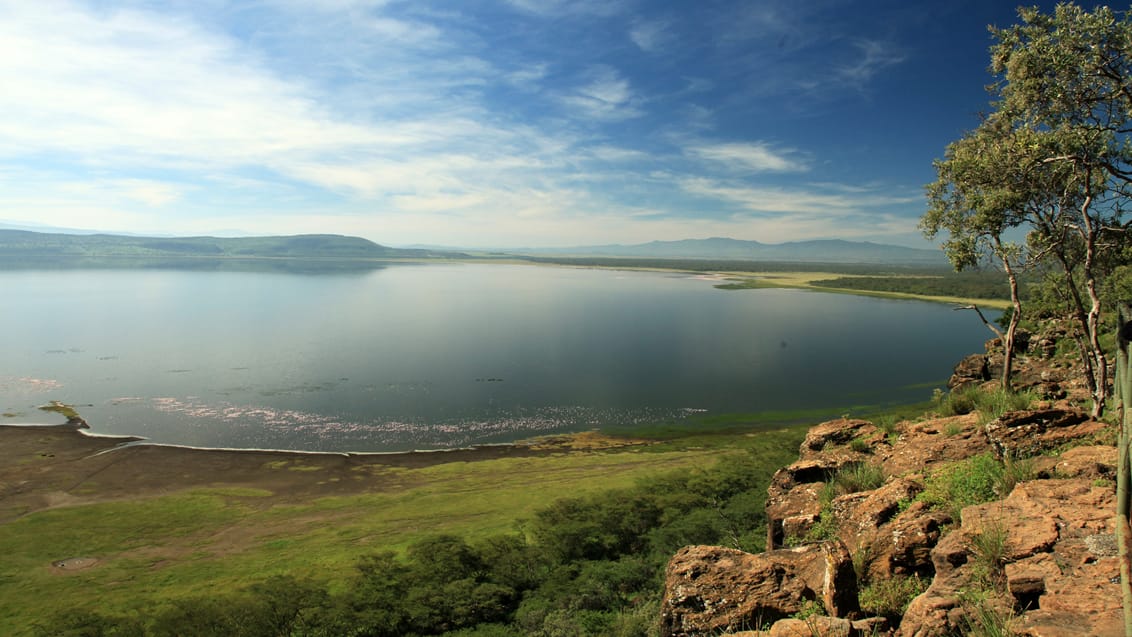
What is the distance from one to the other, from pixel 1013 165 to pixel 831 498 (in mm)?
10289

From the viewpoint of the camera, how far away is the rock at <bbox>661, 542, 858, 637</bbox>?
23.4ft

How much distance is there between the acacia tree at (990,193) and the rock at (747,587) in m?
11.2

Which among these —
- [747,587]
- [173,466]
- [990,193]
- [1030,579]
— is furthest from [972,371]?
[173,466]

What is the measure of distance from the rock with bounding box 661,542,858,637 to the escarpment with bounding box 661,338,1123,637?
0.07 feet

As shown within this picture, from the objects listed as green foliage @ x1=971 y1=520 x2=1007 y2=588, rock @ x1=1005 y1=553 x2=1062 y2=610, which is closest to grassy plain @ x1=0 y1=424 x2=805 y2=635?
green foliage @ x1=971 y1=520 x2=1007 y2=588

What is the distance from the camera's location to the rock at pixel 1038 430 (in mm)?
10094

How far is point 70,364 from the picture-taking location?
50594mm

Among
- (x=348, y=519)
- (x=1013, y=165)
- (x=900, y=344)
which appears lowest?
(x=348, y=519)

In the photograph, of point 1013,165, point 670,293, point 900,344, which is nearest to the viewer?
point 1013,165

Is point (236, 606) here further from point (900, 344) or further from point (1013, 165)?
point (900, 344)

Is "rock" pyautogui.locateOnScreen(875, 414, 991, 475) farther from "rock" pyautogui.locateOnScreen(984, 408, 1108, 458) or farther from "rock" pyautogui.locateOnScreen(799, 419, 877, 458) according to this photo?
"rock" pyautogui.locateOnScreen(799, 419, 877, 458)

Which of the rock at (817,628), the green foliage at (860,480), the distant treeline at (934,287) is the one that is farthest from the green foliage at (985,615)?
the distant treeline at (934,287)

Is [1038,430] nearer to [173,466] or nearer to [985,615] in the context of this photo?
[985,615]

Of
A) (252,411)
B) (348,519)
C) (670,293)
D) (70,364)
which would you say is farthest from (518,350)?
(670,293)
